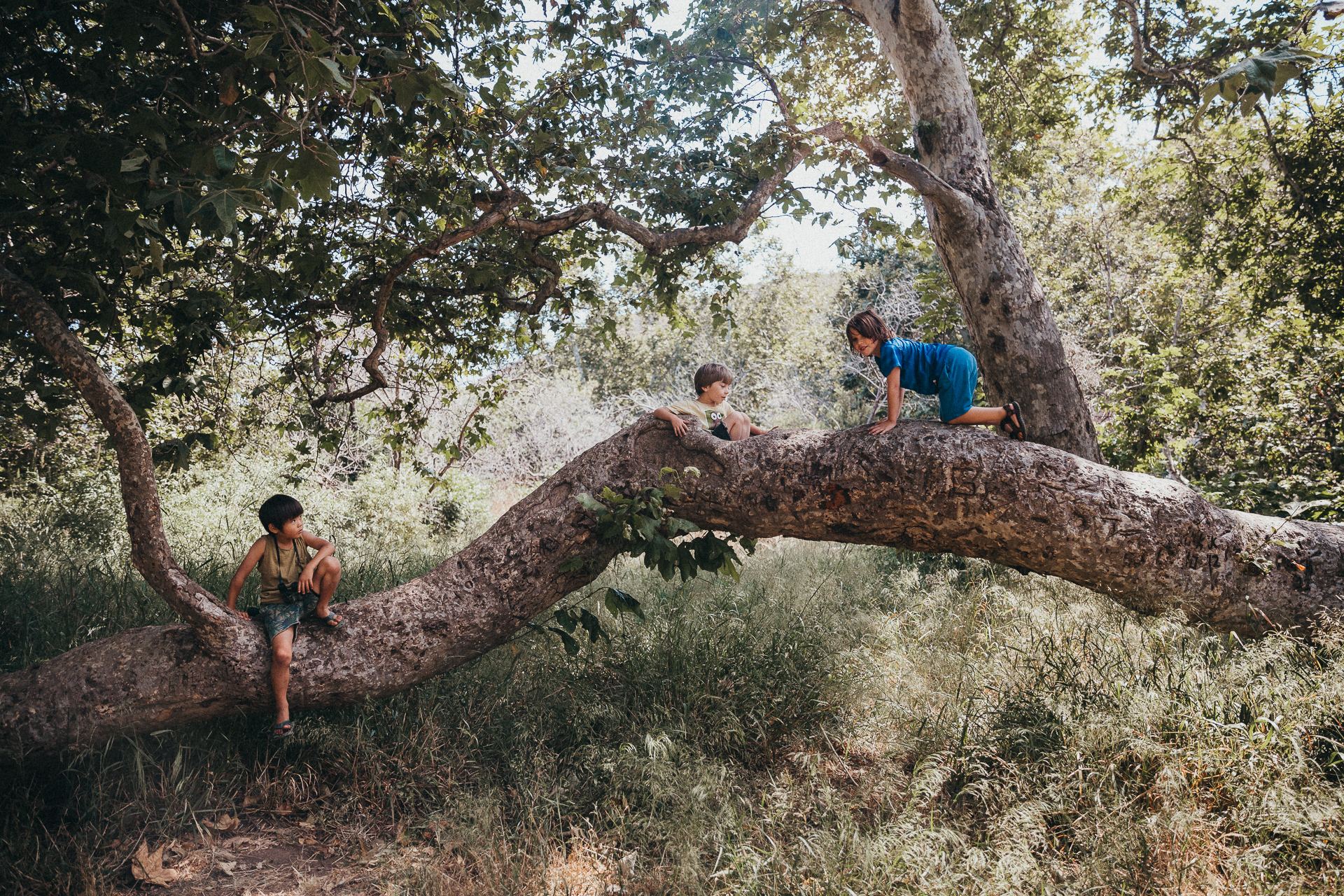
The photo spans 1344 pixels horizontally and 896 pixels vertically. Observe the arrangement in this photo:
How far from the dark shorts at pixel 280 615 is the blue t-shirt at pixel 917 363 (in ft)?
11.1

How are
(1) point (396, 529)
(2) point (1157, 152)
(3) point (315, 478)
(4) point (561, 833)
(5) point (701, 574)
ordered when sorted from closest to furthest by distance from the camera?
(4) point (561, 833), (5) point (701, 574), (2) point (1157, 152), (1) point (396, 529), (3) point (315, 478)

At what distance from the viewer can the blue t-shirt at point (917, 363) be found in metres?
3.78

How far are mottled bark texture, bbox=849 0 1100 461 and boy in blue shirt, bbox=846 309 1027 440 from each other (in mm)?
335

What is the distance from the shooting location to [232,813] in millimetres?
3232

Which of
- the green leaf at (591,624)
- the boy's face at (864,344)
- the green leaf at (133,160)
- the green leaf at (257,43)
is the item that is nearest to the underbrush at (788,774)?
the green leaf at (591,624)

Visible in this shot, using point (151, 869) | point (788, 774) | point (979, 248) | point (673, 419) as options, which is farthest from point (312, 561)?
point (979, 248)

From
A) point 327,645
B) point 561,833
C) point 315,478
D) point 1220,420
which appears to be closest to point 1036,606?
point 1220,420

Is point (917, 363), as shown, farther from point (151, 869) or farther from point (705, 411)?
point (151, 869)

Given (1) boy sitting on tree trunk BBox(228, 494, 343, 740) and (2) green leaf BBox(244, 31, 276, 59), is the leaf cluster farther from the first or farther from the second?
(2) green leaf BBox(244, 31, 276, 59)

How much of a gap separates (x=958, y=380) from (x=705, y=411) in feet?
5.19

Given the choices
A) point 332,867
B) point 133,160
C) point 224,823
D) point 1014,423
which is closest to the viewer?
point 133,160

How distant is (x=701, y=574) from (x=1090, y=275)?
13106 millimetres

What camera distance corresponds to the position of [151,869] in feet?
9.28

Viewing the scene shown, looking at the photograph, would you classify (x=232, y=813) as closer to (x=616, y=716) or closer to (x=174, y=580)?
(x=174, y=580)
